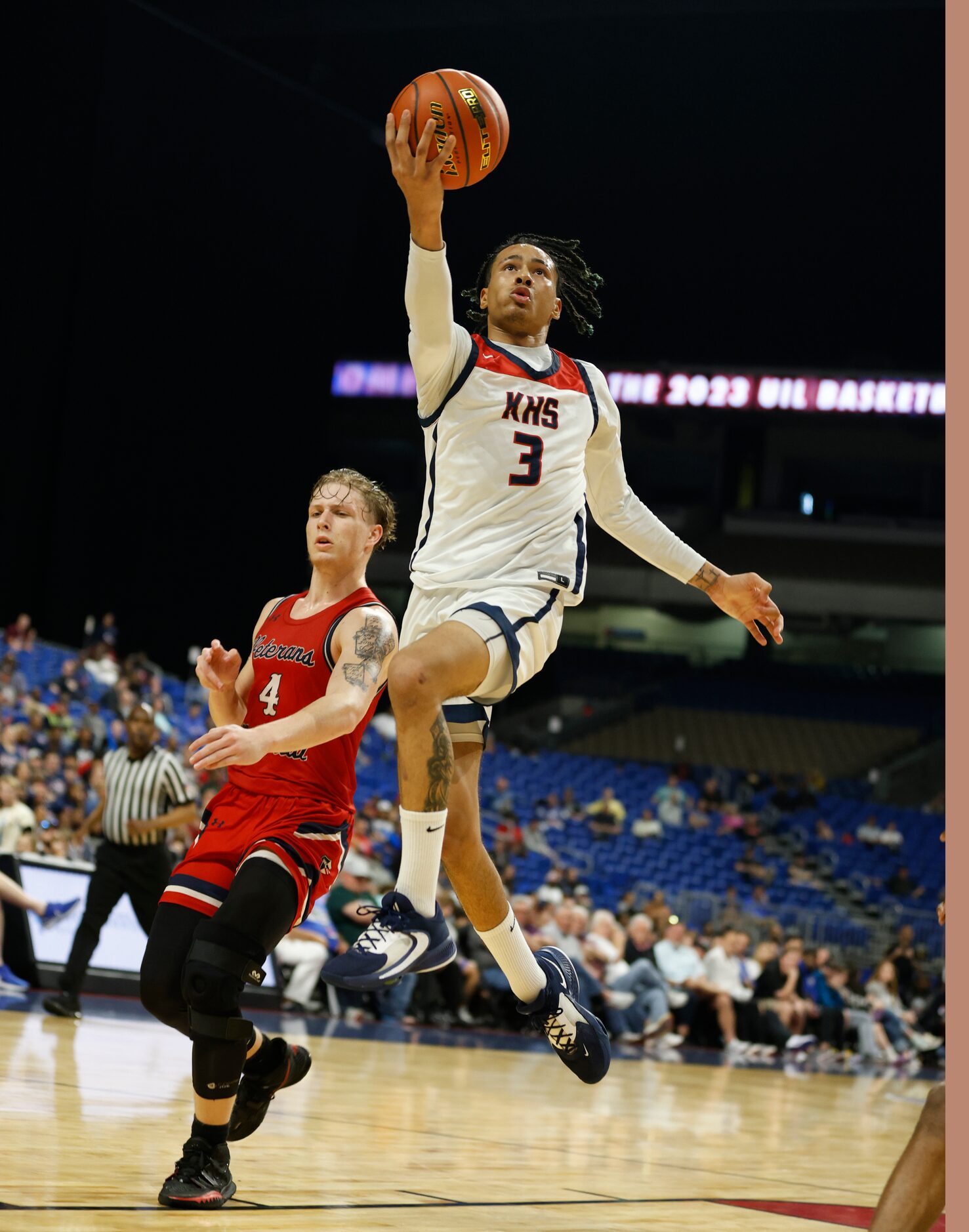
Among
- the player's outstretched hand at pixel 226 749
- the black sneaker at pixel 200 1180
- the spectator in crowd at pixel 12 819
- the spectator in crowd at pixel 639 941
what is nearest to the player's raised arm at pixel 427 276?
the player's outstretched hand at pixel 226 749

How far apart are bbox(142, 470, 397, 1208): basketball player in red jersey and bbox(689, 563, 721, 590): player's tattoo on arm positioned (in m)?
1.01

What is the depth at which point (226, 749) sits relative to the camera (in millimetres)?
3691

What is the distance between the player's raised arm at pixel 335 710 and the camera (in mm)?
3701

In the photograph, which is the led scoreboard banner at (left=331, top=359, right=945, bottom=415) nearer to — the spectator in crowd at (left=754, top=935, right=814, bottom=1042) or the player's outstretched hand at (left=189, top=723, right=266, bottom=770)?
the spectator in crowd at (left=754, top=935, right=814, bottom=1042)

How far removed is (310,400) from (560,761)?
7832 mm

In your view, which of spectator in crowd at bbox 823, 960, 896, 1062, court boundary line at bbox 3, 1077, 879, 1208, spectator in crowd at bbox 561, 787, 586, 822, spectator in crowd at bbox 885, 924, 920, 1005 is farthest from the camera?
spectator in crowd at bbox 561, 787, 586, 822

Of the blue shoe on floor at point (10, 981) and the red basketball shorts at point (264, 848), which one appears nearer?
the red basketball shorts at point (264, 848)

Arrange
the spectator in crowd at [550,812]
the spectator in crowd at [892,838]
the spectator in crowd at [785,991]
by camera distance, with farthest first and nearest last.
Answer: the spectator in crowd at [892,838] → the spectator in crowd at [550,812] → the spectator in crowd at [785,991]

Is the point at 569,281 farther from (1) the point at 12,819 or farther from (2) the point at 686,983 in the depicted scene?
(2) the point at 686,983

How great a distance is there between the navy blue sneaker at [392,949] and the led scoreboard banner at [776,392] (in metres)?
23.6

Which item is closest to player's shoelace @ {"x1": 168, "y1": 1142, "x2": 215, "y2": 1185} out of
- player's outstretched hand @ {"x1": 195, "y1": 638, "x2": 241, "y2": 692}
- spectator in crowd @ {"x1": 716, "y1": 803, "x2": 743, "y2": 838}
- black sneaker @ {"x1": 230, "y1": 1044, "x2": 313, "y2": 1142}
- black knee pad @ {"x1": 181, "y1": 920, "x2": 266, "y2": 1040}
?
black knee pad @ {"x1": 181, "y1": 920, "x2": 266, "y2": 1040}

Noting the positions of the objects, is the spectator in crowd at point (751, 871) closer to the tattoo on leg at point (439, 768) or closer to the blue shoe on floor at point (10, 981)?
the blue shoe on floor at point (10, 981)

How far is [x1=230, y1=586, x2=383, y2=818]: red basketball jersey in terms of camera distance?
15.2 ft

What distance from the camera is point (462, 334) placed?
14.2ft
